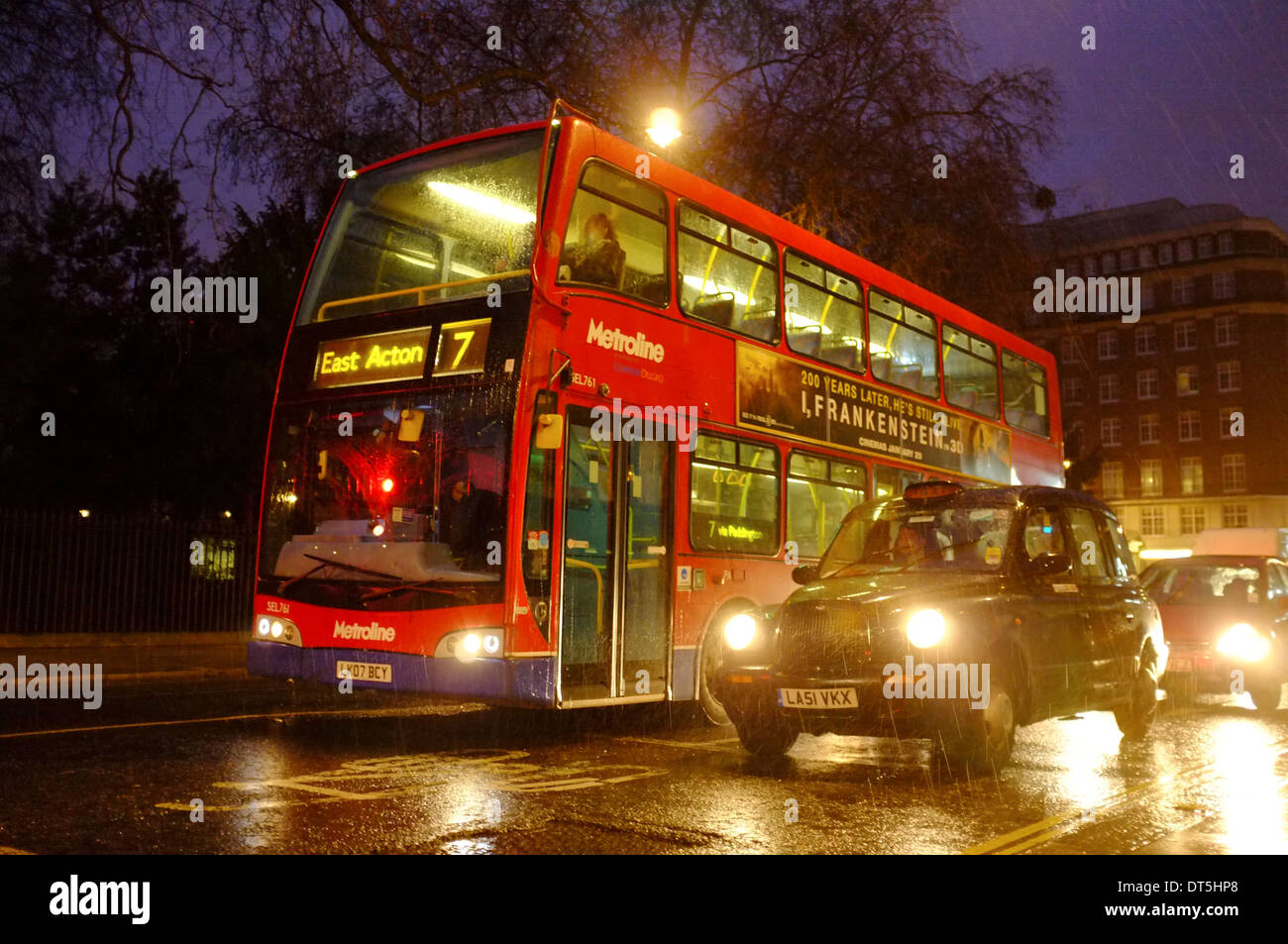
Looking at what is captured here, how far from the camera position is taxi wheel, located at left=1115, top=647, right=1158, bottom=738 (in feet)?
35.4

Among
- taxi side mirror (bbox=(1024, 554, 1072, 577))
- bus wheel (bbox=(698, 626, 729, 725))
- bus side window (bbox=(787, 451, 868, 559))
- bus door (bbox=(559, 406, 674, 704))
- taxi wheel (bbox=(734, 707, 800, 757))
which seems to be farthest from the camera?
bus side window (bbox=(787, 451, 868, 559))

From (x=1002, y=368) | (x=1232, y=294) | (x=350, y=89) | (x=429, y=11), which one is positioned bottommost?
(x=1002, y=368)

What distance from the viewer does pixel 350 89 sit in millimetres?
13312

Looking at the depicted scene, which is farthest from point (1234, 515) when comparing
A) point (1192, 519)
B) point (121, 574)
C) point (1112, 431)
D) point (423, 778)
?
point (423, 778)

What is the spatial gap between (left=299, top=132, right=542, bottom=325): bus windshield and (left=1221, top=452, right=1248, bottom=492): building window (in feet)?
233

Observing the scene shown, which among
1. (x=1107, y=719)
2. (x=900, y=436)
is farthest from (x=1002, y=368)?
(x=1107, y=719)

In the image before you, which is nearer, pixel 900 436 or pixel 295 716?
pixel 295 716

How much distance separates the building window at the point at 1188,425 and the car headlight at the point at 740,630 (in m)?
73.2

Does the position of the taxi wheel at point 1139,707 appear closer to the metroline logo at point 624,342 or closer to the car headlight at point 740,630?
the car headlight at point 740,630

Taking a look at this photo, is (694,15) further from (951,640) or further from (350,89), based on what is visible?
(951,640)

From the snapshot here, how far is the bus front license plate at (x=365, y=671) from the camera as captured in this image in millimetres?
9367

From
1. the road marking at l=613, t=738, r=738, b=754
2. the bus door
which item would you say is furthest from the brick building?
the road marking at l=613, t=738, r=738, b=754

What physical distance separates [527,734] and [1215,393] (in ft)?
238

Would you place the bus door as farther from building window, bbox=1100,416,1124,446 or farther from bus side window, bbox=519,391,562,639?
building window, bbox=1100,416,1124,446
